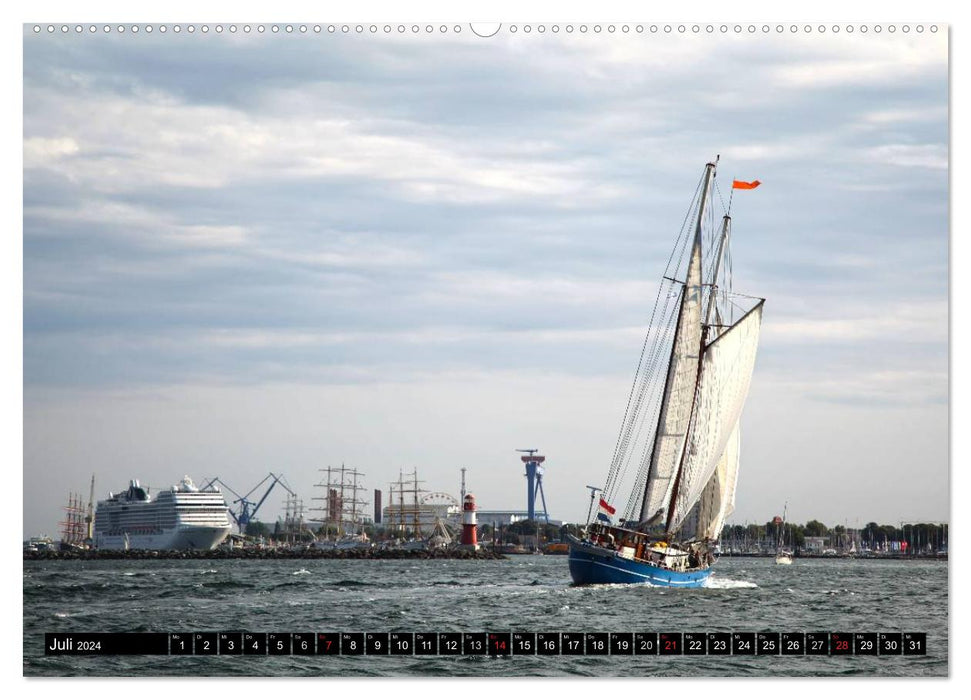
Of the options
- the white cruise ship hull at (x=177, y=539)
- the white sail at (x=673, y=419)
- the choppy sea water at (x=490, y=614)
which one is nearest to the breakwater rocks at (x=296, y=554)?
the white cruise ship hull at (x=177, y=539)

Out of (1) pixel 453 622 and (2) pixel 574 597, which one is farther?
(2) pixel 574 597

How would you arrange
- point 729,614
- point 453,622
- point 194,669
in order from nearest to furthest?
1. point 194,669
2. point 453,622
3. point 729,614

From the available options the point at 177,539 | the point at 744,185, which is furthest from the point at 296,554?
the point at 744,185

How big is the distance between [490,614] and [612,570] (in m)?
8.08

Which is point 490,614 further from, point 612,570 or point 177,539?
point 177,539

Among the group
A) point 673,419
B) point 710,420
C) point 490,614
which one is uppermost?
point 673,419

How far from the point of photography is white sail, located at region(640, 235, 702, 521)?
99.9 ft

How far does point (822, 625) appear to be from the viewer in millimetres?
21344

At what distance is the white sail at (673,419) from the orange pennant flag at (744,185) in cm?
1597

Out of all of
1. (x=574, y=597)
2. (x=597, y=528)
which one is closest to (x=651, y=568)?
(x=597, y=528)

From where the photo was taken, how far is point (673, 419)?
101 feet

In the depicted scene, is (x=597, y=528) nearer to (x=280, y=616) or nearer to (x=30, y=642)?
(x=280, y=616)

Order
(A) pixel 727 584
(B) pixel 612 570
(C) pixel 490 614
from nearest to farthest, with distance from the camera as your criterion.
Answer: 1. (C) pixel 490 614
2. (B) pixel 612 570
3. (A) pixel 727 584
